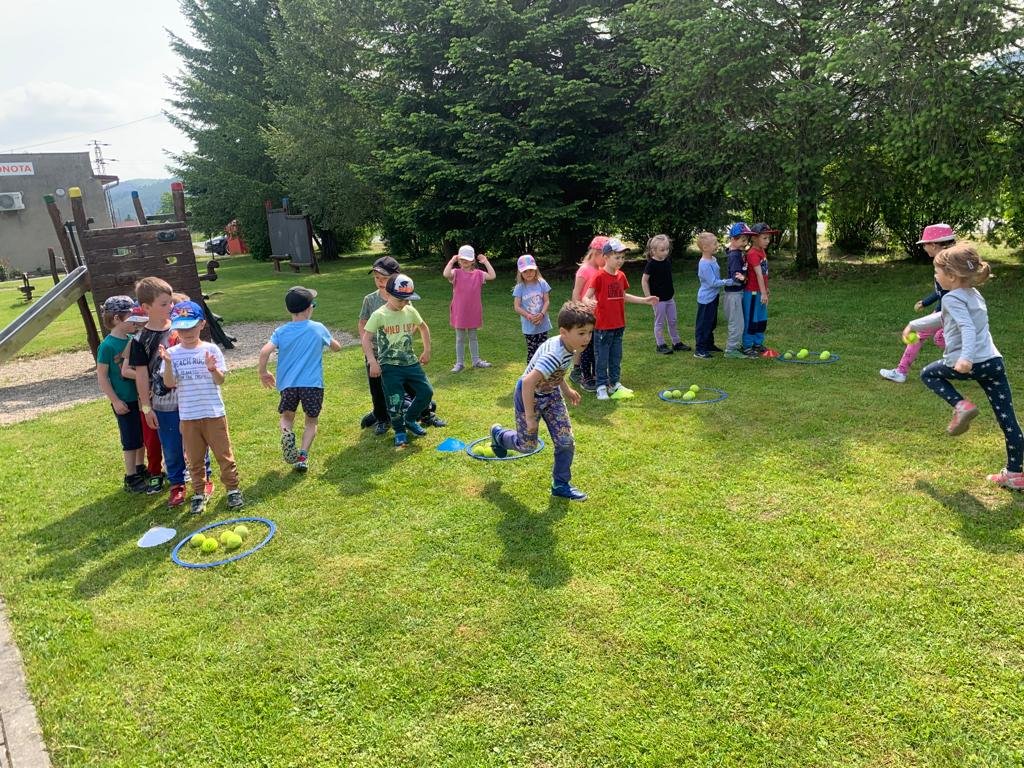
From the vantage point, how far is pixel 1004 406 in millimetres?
5156

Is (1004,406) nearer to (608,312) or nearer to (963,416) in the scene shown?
(963,416)

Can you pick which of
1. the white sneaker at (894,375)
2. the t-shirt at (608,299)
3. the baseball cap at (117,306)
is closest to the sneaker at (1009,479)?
the white sneaker at (894,375)

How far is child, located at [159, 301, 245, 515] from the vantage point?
5.40m

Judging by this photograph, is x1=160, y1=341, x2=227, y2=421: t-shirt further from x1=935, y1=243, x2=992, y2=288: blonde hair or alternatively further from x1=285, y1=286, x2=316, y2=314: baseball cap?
x1=935, y1=243, x2=992, y2=288: blonde hair

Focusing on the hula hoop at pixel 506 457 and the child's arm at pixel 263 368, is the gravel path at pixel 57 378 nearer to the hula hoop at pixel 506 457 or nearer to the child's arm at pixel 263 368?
the child's arm at pixel 263 368

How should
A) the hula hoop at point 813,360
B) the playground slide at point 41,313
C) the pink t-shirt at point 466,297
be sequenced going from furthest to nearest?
the playground slide at point 41,313, the pink t-shirt at point 466,297, the hula hoop at point 813,360

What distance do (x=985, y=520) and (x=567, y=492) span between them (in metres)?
2.97

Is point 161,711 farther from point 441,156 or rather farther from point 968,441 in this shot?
point 441,156

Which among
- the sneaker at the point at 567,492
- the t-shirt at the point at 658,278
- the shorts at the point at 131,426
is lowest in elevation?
the sneaker at the point at 567,492

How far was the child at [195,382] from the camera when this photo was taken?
540 centimetres

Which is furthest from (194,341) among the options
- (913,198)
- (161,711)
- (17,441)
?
(913,198)

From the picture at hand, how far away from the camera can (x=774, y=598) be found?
4.00 meters

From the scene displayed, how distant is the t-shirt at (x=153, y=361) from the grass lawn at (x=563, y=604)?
3.15 feet

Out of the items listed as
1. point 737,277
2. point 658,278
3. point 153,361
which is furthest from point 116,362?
point 737,277
